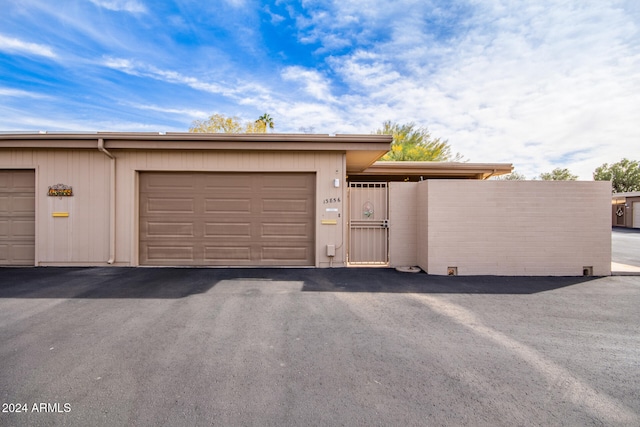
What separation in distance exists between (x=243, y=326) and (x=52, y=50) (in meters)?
14.5

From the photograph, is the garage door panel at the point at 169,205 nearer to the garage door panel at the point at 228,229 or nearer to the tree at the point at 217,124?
the garage door panel at the point at 228,229

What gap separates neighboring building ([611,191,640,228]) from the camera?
77.5 ft

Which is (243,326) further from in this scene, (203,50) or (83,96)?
(83,96)

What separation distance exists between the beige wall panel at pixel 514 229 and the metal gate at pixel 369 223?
1.23 m

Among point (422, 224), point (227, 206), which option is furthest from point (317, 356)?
point (227, 206)

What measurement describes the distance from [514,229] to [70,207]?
34.1 feet

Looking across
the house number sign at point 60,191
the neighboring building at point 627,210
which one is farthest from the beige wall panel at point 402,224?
the neighboring building at point 627,210

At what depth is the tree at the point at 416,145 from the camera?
21.3m

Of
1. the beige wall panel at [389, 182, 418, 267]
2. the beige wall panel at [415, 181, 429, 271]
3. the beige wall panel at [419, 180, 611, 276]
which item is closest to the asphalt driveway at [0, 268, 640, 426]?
the beige wall panel at [419, 180, 611, 276]

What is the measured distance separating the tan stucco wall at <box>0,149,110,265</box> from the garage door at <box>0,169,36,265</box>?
0.78 feet

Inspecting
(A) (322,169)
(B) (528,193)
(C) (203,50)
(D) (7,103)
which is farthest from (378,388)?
→ (D) (7,103)

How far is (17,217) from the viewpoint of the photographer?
278 inches

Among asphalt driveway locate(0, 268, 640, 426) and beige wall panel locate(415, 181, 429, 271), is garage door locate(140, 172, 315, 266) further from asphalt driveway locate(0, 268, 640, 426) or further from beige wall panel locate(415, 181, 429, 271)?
beige wall panel locate(415, 181, 429, 271)

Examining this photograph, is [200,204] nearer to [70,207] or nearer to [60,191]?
[70,207]
